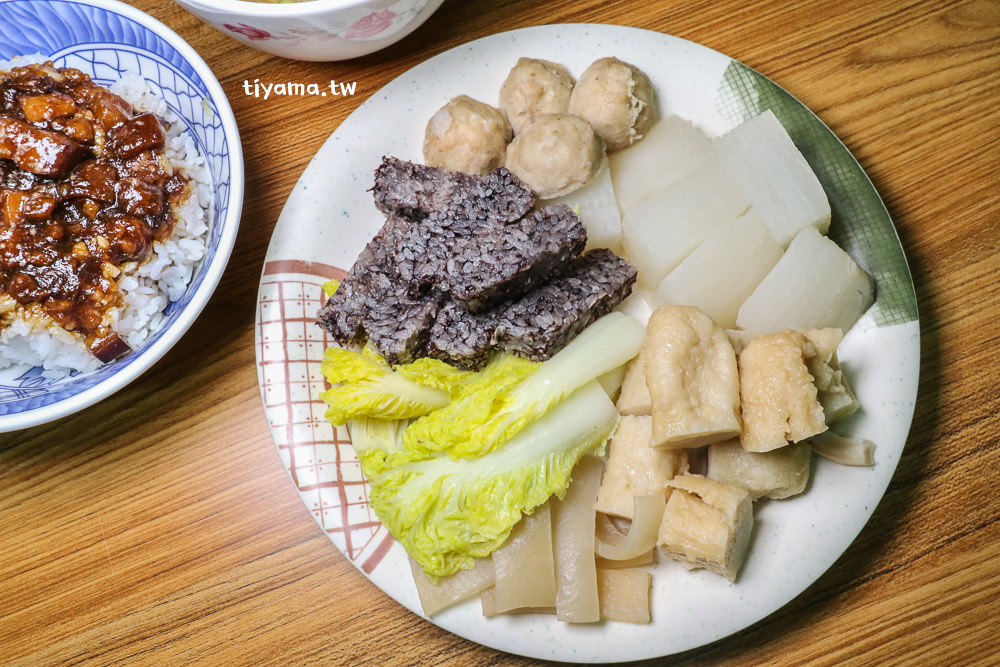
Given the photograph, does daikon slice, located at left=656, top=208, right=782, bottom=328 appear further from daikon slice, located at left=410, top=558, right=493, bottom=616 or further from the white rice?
the white rice

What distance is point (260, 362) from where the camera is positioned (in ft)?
7.99

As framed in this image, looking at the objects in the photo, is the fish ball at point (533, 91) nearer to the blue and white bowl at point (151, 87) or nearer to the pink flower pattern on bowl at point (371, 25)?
the pink flower pattern on bowl at point (371, 25)

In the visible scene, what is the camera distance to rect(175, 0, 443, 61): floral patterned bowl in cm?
212

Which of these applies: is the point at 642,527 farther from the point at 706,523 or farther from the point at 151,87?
the point at 151,87

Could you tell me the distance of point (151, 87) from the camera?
2471 mm

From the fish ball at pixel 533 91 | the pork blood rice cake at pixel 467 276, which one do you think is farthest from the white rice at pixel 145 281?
the fish ball at pixel 533 91

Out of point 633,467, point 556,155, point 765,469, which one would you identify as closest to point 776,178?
point 556,155

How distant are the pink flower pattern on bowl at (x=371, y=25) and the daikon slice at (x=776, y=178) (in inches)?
48.1

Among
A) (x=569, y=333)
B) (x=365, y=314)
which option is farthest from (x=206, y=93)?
(x=569, y=333)

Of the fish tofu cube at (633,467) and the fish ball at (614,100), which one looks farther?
the fish ball at (614,100)

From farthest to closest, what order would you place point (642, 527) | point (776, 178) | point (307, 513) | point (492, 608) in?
point (307, 513), point (776, 178), point (492, 608), point (642, 527)

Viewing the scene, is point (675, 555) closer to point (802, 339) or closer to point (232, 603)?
point (802, 339)

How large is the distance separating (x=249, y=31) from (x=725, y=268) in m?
1.74

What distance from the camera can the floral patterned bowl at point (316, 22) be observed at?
2.12m
